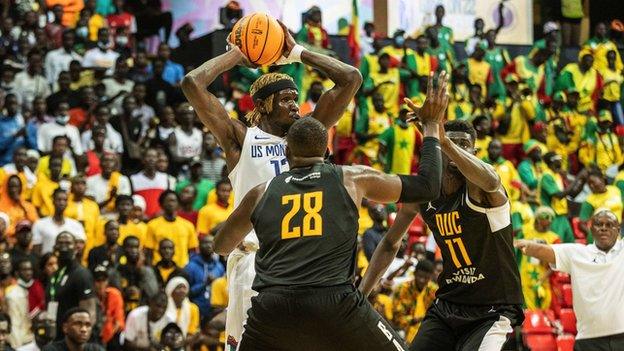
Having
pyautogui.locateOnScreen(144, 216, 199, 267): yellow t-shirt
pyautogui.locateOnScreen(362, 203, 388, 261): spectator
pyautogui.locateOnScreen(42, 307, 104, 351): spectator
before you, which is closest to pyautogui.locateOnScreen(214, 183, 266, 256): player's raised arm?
pyautogui.locateOnScreen(42, 307, 104, 351): spectator

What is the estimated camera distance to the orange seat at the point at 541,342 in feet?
37.8

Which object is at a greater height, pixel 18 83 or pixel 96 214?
pixel 18 83

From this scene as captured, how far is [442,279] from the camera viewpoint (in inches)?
283

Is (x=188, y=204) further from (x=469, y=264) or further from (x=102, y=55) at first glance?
(x=469, y=264)

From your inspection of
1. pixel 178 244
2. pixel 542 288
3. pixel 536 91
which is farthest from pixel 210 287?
pixel 536 91

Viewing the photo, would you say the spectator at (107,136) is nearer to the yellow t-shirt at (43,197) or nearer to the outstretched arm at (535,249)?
the yellow t-shirt at (43,197)

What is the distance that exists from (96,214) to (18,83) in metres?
3.41

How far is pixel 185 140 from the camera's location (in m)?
15.6

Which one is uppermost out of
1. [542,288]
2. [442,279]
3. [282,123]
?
[282,123]

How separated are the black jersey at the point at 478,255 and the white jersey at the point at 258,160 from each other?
108cm

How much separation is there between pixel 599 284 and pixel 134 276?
17.0 ft

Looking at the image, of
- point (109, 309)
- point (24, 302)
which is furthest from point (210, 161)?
point (24, 302)

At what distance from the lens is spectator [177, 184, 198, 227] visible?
1409 cm

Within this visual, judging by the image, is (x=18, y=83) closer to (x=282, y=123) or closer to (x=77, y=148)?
(x=77, y=148)
